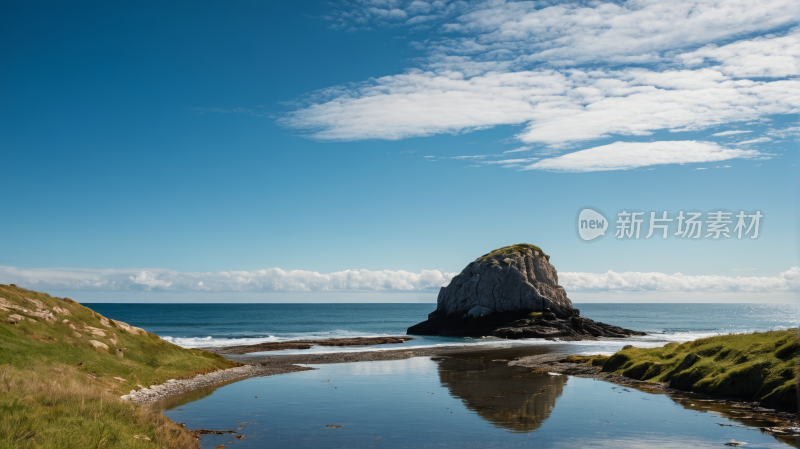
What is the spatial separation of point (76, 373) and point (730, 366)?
38468 mm

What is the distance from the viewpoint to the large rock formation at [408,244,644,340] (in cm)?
9512

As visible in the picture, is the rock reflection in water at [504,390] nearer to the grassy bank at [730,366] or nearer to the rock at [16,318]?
the grassy bank at [730,366]

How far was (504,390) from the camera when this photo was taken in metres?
32.9

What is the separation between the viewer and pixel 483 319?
337 ft

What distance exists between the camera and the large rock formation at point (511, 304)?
95125 millimetres

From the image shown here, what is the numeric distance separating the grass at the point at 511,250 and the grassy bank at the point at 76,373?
81084 mm

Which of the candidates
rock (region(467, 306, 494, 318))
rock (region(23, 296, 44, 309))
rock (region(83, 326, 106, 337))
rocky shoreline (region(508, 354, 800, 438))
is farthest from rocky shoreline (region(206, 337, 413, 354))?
rocky shoreline (region(508, 354, 800, 438))

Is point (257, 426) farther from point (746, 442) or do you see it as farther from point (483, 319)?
point (483, 319)

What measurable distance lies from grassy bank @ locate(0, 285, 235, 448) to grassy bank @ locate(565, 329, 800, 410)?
29143 mm

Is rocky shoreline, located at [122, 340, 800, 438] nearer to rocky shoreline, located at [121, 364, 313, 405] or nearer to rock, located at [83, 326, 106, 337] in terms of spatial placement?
rocky shoreline, located at [121, 364, 313, 405]

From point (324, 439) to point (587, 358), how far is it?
3558 cm

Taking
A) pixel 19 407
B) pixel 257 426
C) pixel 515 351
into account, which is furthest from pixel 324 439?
pixel 515 351

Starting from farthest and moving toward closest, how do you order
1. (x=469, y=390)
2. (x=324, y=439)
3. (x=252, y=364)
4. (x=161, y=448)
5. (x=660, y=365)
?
(x=252, y=364)
(x=660, y=365)
(x=469, y=390)
(x=324, y=439)
(x=161, y=448)

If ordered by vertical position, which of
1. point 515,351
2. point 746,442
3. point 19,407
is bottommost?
point 515,351
